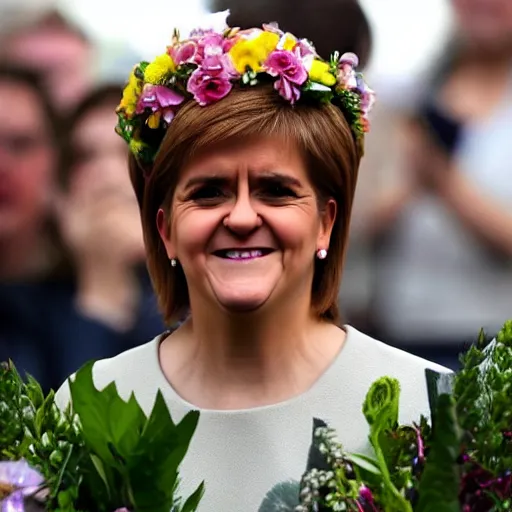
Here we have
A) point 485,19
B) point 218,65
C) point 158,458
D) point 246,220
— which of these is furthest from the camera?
point 485,19

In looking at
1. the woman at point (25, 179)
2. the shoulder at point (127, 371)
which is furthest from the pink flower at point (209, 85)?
the woman at point (25, 179)

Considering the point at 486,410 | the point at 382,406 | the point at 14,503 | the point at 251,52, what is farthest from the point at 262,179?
the point at 14,503

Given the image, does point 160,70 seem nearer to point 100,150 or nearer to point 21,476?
point 21,476

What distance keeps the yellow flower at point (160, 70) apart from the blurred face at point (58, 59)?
1602 millimetres

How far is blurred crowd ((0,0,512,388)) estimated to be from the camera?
417 centimetres

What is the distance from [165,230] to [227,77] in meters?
0.32

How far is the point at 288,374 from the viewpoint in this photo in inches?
109

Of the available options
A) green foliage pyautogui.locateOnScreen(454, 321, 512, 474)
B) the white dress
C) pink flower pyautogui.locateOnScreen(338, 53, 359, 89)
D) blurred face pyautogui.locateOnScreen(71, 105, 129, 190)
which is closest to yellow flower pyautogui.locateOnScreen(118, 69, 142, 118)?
pink flower pyautogui.locateOnScreen(338, 53, 359, 89)

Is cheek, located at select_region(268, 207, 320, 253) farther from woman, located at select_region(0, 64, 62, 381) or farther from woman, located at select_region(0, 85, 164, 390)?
woman, located at select_region(0, 64, 62, 381)

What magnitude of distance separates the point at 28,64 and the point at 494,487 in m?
2.50

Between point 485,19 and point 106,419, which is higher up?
point 485,19

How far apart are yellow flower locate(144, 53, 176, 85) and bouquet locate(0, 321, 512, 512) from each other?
616mm

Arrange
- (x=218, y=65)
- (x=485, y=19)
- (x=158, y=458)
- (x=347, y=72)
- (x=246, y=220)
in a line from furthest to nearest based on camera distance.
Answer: (x=485, y=19), (x=347, y=72), (x=218, y=65), (x=246, y=220), (x=158, y=458)

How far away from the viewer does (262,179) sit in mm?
2600
